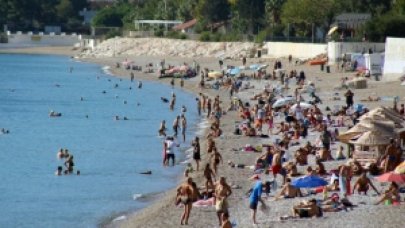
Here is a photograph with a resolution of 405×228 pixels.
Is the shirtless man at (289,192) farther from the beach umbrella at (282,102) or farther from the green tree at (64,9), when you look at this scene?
the green tree at (64,9)

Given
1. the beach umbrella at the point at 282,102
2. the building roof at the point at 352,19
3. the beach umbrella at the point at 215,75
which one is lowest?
the beach umbrella at the point at 215,75

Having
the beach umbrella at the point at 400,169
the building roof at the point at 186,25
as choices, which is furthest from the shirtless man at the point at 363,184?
the building roof at the point at 186,25

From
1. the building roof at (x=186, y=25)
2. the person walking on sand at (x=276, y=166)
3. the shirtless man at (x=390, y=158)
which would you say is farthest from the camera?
the building roof at (x=186, y=25)

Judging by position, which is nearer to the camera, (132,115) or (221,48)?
(132,115)

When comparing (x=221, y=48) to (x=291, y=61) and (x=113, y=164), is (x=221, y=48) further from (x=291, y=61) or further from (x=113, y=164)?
(x=113, y=164)

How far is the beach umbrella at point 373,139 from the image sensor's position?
28.2 meters

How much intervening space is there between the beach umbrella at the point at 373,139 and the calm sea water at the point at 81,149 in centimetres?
622

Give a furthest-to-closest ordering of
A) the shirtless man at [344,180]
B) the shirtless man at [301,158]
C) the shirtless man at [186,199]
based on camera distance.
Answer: the shirtless man at [301,158] < the shirtless man at [344,180] < the shirtless man at [186,199]

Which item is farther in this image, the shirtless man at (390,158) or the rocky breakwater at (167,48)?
the rocky breakwater at (167,48)

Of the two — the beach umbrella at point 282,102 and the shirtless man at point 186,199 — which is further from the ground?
the shirtless man at point 186,199

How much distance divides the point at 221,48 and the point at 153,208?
73132 mm

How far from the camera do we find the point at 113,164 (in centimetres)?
3684

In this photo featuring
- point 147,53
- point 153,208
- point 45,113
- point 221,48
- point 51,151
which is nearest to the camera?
point 153,208

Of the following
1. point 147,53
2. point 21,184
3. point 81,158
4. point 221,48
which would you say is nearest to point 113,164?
point 81,158
